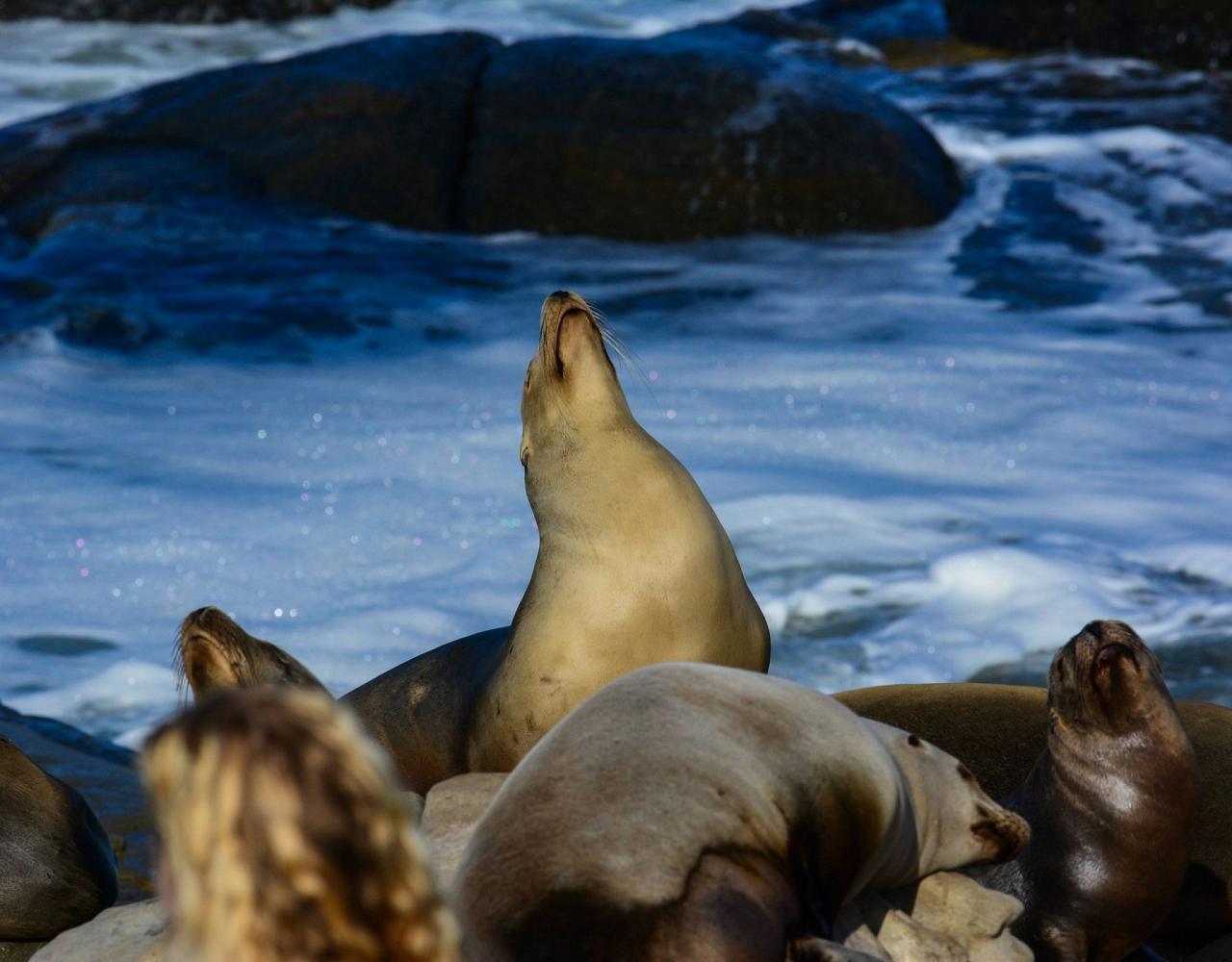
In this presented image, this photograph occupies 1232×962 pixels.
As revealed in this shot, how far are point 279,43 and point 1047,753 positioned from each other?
62.0 feet

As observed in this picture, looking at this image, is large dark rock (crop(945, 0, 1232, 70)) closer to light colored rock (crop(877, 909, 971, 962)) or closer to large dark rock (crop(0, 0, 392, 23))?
large dark rock (crop(0, 0, 392, 23))

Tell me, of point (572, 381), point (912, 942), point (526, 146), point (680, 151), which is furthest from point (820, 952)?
point (526, 146)

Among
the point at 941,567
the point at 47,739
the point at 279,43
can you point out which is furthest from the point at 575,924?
the point at 279,43

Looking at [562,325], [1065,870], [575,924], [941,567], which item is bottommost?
[941,567]

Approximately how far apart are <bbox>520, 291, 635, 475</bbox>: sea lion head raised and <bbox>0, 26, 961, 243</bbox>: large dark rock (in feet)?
29.8

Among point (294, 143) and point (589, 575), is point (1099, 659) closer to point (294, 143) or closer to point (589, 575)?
point (589, 575)

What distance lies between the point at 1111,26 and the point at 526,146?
364 inches

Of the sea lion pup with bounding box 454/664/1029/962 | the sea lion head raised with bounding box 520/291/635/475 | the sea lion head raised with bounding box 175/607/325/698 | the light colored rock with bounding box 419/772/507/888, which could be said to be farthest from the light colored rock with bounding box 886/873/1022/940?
the sea lion head raised with bounding box 175/607/325/698

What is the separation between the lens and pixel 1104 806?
4.01m

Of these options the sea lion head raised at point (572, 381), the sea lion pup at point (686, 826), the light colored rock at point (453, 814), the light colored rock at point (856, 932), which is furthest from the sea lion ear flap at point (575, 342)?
the light colored rock at point (856, 932)

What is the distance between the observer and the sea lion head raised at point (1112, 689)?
404cm

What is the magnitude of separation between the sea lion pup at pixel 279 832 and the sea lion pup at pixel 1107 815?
3.21 metres

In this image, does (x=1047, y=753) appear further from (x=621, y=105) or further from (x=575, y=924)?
(x=621, y=105)

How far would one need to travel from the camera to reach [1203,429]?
9977 mm
